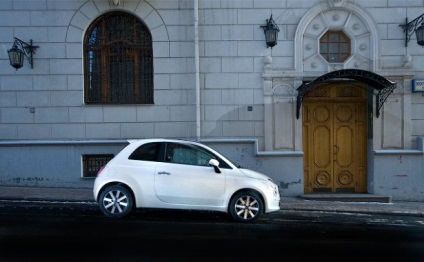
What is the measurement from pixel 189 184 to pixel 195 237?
137cm

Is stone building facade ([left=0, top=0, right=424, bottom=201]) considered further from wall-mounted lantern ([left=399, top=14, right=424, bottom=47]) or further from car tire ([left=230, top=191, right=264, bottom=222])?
car tire ([left=230, top=191, right=264, bottom=222])

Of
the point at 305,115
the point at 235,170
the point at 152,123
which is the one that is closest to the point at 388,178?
the point at 305,115

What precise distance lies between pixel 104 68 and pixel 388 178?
8.83m

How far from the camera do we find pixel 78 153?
485 inches

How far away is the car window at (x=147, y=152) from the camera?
27.6 feet

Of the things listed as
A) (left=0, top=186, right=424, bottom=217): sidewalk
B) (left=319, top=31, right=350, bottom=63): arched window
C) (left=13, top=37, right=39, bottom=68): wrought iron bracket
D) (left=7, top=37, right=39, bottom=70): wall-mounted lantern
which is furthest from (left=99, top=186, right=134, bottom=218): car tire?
(left=319, top=31, right=350, bottom=63): arched window

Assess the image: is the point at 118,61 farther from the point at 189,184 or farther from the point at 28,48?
the point at 189,184

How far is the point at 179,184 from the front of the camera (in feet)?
26.9

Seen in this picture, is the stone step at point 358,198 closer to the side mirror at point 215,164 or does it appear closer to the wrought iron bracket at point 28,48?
the side mirror at point 215,164

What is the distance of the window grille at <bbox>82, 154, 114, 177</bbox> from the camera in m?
12.5

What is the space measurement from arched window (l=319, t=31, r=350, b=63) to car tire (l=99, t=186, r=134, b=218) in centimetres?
738

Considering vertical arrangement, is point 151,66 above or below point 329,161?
above

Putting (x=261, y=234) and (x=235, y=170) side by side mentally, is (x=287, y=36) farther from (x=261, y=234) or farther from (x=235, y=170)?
(x=261, y=234)

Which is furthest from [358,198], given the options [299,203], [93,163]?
[93,163]
